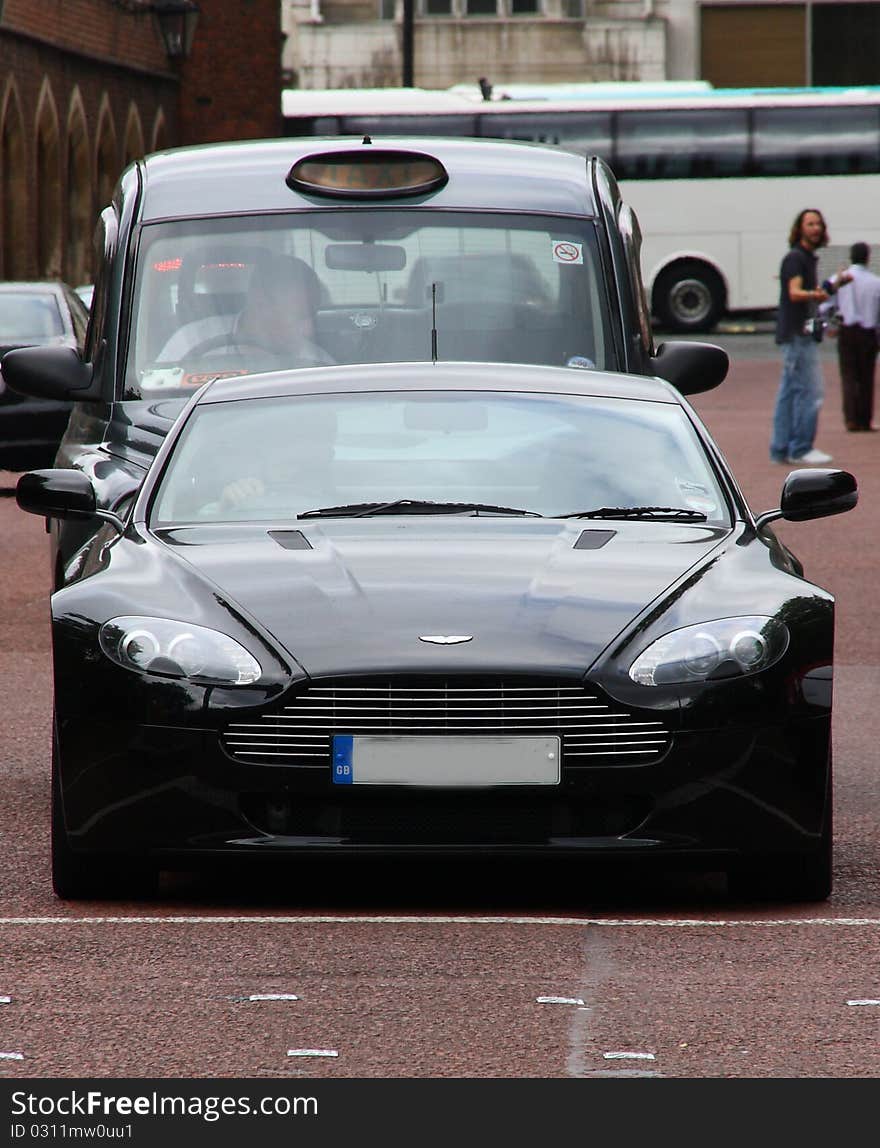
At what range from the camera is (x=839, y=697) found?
32.9ft

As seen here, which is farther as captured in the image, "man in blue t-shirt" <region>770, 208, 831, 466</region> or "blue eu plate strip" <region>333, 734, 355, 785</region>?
"man in blue t-shirt" <region>770, 208, 831, 466</region>

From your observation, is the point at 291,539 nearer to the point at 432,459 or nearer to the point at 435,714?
the point at 432,459

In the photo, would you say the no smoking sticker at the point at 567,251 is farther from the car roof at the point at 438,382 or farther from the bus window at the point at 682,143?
the bus window at the point at 682,143

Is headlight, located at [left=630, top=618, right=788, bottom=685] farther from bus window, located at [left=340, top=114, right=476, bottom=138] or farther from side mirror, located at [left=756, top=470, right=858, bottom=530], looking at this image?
bus window, located at [left=340, top=114, right=476, bottom=138]

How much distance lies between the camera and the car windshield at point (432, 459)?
22.4ft

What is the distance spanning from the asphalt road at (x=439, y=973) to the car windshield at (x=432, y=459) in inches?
37.4

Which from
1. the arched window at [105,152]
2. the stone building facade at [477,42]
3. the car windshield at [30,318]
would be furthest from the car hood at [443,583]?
the stone building facade at [477,42]

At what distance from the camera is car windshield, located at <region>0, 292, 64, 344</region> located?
1953 cm

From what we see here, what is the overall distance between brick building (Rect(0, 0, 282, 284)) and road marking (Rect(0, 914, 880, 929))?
30493mm

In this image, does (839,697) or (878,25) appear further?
(878,25)

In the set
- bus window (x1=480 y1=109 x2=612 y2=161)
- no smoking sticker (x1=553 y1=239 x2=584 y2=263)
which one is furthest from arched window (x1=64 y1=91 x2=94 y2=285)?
no smoking sticker (x1=553 y1=239 x2=584 y2=263)
